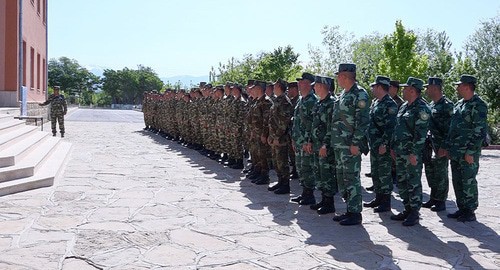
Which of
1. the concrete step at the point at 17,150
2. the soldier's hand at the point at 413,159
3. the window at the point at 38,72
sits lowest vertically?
the concrete step at the point at 17,150

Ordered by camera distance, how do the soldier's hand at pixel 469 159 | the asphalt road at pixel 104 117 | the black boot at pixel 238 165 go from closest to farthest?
the soldier's hand at pixel 469 159
the black boot at pixel 238 165
the asphalt road at pixel 104 117

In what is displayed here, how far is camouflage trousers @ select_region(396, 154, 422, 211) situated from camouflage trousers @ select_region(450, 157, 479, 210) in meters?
0.61

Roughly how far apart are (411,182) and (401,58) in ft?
72.7

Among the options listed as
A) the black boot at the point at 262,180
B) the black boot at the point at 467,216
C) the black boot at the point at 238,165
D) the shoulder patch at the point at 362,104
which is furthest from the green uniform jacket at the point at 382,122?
the black boot at the point at 238,165

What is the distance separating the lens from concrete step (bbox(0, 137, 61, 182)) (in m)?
8.16

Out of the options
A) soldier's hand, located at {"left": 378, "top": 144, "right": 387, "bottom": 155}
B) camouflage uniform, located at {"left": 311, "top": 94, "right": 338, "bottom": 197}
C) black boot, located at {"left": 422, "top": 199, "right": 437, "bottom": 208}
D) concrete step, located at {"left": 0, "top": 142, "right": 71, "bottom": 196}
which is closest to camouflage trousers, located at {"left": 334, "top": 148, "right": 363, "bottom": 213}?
camouflage uniform, located at {"left": 311, "top": 94, "right": 338, "bottom": 197}

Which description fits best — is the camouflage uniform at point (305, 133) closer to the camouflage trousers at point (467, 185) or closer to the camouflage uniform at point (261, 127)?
the camouflage uniform at point (261, 127)

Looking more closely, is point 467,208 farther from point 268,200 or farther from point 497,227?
point 268,200

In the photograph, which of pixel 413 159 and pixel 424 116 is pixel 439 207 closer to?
pixel 413 159

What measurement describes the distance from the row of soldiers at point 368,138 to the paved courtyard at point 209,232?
0.35 meters

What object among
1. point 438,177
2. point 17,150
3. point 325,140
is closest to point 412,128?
point 325,140

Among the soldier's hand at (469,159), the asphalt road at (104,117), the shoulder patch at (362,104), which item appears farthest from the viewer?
the asphalt road at (104,117)

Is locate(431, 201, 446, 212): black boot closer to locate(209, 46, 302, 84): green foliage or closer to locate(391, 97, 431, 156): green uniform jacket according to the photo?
locate(391, 97, 431, 156): green uniform jacket

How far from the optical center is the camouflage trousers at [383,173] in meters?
7.44
